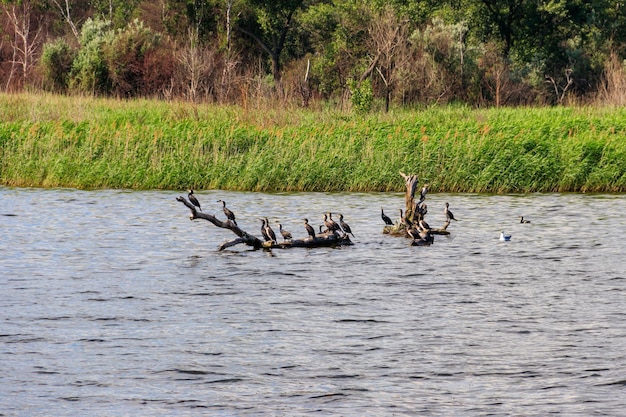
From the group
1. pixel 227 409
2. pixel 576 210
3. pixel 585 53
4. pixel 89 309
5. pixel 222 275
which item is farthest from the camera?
pixel 585 53

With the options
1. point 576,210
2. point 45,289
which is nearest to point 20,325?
point 45,289

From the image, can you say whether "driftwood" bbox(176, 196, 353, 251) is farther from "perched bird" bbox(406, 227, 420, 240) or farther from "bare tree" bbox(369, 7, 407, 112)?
"bare tree" bbox(369, 7, 407, 112)

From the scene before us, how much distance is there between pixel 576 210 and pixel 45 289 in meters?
14.2

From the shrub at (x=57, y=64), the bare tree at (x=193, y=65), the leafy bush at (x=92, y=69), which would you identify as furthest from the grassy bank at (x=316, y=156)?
the shrub at (x=57, y=64)

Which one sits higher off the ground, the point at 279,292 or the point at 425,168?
the point at 425,168

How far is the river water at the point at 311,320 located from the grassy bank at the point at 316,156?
14.7ft

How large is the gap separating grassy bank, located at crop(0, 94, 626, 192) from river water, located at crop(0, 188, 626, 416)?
14.7ft

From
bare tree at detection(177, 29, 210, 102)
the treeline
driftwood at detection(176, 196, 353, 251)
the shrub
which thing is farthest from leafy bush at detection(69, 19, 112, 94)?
driftwood at detection(176, 196, 353, 251)

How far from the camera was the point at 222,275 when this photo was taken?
59.9 ft

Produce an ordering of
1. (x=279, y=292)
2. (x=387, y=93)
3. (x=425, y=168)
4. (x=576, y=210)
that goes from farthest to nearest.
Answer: (x=387, y=93) → (x=425, y=168) → (x=576, y=210) → (x=279, y=292)

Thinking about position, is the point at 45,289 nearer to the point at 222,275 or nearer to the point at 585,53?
the point at 222,275

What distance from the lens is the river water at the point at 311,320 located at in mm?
11188

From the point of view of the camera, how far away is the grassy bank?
97.0ft

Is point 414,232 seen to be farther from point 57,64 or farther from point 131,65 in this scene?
point 57,64
